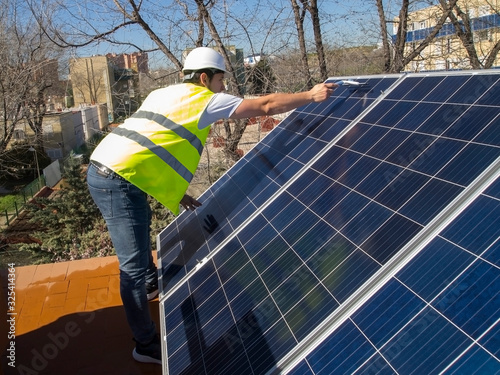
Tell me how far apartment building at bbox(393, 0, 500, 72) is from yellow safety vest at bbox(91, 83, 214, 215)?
958cm

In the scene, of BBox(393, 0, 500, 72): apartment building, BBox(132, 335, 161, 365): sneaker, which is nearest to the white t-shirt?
BBox(132, 335, 161, 365): sneaker

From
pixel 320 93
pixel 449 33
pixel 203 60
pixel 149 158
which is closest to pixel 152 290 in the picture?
pixel 149 158

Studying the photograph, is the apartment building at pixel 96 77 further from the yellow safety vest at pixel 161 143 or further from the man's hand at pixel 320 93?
the yellow safety vest at pixel 161 143

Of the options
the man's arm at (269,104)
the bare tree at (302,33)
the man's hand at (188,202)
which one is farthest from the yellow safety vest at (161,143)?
the bare tree at (302,33)

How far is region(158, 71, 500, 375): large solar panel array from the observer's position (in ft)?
6.84

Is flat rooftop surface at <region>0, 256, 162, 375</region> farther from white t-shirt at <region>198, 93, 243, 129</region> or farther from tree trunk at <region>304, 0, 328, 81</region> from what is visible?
tree trunk at <region>304, 0, 328, 81</region>

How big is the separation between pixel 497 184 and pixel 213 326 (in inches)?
76.8

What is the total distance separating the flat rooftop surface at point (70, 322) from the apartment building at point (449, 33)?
31.2 feet

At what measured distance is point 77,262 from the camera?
604 centimetres

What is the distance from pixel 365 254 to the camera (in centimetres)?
268

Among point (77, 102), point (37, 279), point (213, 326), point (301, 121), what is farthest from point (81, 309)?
point (77, 102)

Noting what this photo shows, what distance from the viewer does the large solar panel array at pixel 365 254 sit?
209 cm

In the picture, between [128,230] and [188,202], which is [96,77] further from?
[128,230]

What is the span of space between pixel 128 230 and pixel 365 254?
1794mm
